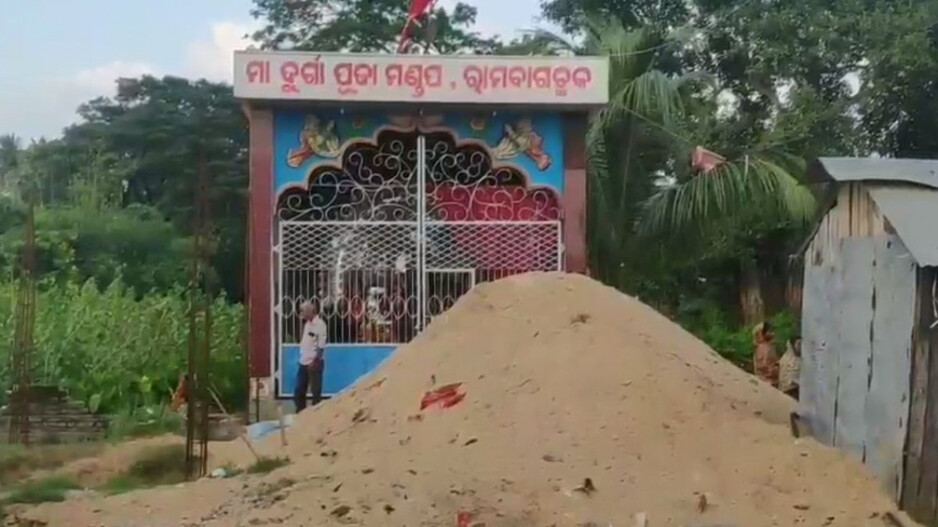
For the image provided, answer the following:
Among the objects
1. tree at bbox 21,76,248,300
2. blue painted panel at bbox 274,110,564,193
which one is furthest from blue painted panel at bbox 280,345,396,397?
tree at bbox 21,76,248,300

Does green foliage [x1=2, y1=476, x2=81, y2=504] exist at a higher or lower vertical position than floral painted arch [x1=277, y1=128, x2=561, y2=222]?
lower

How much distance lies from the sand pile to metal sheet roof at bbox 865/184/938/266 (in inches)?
57.6

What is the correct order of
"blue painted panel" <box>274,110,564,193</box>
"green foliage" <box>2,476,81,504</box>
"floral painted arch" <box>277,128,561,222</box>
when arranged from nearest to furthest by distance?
"green foliage" <box>2,476,81,504</box> < "blue painted panel" <box>274,110,564,193</box> < "floral painted arch" <box>277,128,561,222</box>

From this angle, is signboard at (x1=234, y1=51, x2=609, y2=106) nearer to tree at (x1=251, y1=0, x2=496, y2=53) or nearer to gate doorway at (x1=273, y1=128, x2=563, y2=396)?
gate doorway at (x1=273, y1=128, x2=563, y2=396)

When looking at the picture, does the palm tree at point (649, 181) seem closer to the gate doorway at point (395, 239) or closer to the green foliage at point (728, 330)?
the green foliage at point (728, 330)

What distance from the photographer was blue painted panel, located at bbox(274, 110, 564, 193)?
13.9m

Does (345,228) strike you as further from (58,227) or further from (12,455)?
(58,227)

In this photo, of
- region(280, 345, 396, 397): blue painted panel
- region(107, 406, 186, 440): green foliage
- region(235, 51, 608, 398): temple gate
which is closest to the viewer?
region(107, 406, 186, 440): green foliage

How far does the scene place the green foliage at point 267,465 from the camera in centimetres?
841

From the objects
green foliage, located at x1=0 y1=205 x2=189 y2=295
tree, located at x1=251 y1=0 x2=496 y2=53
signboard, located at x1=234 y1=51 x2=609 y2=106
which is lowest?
green foliage, located at x1=0 y1=205 x2=189 y2=295

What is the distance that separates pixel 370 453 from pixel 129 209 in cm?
2037

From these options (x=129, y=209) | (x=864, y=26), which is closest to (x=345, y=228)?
(x=864, y=26)

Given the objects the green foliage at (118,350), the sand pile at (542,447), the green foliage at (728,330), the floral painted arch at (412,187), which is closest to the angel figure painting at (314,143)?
the floral painted arch at (412,187)

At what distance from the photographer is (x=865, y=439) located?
24.3ft
